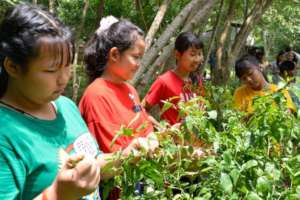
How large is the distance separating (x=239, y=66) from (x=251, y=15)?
2.39m

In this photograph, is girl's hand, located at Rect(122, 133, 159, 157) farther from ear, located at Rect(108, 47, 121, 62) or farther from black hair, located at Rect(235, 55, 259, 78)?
black hair, located at Rect(235, 55, 259, 78)

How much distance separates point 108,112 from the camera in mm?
1914

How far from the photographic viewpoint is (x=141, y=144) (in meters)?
1.38

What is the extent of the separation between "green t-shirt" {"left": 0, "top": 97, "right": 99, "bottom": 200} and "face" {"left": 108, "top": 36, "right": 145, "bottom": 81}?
78cm

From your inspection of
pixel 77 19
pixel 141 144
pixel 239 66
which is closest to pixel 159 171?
pixel 141 144

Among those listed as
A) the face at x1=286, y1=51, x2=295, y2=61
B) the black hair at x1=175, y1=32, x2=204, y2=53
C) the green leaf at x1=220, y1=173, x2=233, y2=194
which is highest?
the black hair at x1=175, y1=32, x2=204, y2=53

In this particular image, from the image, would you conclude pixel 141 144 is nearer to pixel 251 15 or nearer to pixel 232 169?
pixel 232 169

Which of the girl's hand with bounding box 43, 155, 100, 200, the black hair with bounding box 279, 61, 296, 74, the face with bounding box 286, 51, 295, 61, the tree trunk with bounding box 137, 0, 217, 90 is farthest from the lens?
the face with bounding box 286, 51, 295, 61

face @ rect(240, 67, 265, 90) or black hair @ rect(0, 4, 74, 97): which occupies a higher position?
black hair @ rect(0, 4, 74, 97)

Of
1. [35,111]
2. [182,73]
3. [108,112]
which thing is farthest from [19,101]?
[182,73]

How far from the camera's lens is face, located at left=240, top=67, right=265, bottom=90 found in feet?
11.5

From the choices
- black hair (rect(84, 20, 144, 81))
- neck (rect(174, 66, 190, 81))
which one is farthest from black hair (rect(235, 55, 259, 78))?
black hair (rect(84, 20, 144, 81))

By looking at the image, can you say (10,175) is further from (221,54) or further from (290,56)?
(221,54)

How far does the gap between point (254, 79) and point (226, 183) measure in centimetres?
239
